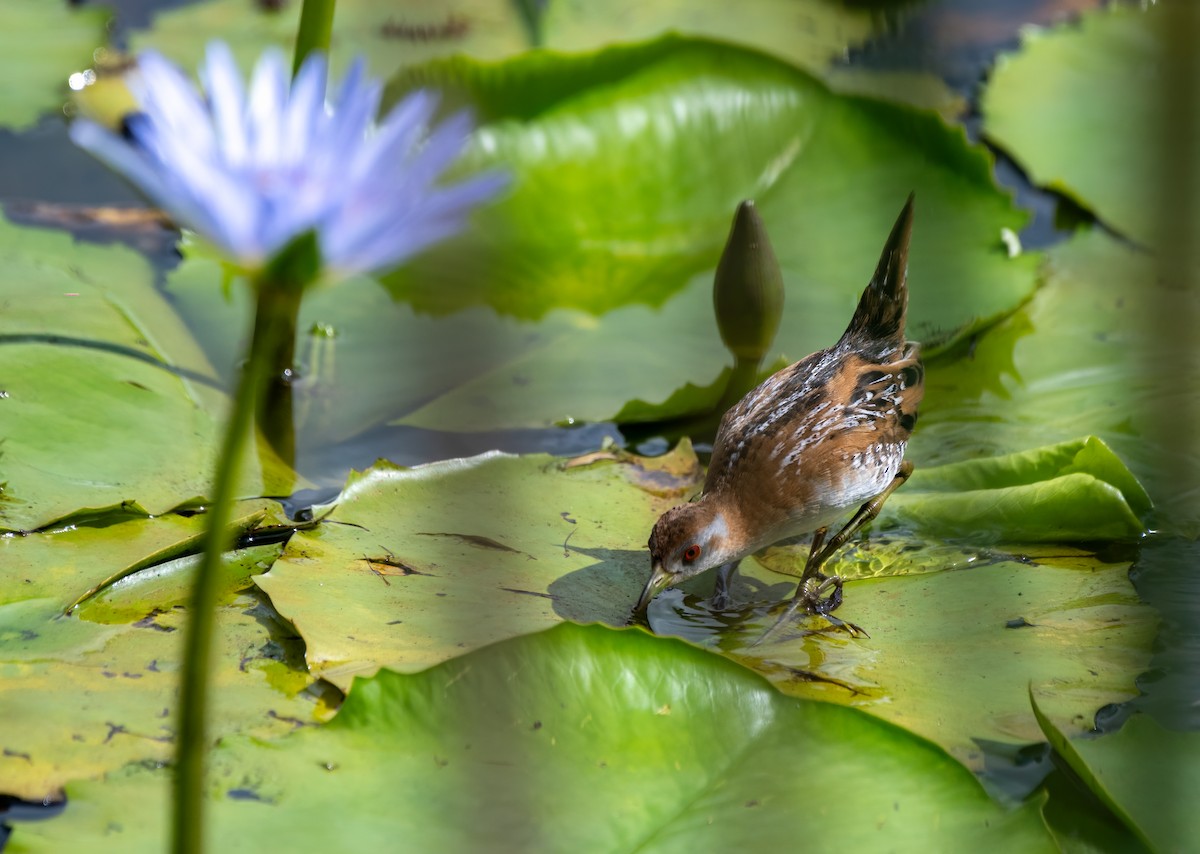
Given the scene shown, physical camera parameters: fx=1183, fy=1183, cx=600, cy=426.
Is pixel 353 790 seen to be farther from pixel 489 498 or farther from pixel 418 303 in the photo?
pixel 418 303

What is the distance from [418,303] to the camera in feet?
12.0

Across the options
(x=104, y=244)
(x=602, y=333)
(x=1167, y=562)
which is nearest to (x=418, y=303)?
(x=602, y=333)

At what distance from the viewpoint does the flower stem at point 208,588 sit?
0.99 m

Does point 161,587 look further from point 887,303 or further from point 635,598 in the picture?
point 887,303

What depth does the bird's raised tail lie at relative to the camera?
2.88m

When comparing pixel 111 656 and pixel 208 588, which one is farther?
pixel 111 656

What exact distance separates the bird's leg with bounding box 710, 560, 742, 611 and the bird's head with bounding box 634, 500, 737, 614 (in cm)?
11

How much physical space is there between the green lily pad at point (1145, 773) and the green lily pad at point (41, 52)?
395cm

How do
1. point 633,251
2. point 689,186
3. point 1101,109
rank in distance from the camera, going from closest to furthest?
point 633,251
point 689,186
point 1101,109

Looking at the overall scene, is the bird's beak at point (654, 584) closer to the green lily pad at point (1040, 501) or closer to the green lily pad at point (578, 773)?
the green lily pad at point (578, 773)

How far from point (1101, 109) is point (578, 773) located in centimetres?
369

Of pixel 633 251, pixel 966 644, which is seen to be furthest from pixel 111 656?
pixel 633 251

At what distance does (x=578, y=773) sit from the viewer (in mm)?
1928

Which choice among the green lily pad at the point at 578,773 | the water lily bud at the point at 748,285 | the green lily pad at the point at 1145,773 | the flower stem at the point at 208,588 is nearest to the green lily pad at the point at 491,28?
the water lily bud at the point at 748,285
